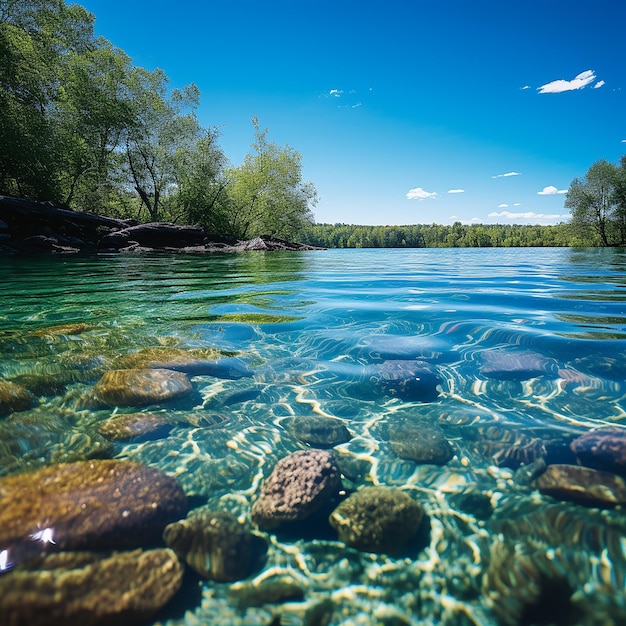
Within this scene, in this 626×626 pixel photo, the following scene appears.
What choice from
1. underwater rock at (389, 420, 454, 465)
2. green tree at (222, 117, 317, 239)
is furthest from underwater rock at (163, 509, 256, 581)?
green tree at (222, 117, 317, 239)

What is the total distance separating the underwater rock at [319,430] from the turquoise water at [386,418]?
0.20 feet

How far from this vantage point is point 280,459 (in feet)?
6.46

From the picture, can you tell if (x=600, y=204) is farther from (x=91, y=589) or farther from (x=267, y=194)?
(x=91, y=589)

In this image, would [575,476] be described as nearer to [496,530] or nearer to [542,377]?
[496,530]

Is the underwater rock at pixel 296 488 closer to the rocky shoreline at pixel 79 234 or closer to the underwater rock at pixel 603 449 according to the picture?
the underwater rock at pixel 603 449

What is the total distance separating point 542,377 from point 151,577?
280 cm

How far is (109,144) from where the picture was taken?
27.2 m

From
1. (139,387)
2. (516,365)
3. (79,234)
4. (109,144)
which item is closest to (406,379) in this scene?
(516,365)

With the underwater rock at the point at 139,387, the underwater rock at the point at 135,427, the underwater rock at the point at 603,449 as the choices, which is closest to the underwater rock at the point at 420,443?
the underwater rock at the point at 603,449

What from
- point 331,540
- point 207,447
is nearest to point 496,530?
point 331,540

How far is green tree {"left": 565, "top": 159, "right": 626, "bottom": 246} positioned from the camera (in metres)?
45.4

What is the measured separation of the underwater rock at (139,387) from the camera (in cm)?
257

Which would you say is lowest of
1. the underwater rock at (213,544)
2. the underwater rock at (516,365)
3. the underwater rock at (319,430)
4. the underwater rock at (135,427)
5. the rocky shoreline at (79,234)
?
the underwater rock at (213,544)

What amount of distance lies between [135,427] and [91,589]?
1125 millimetres
